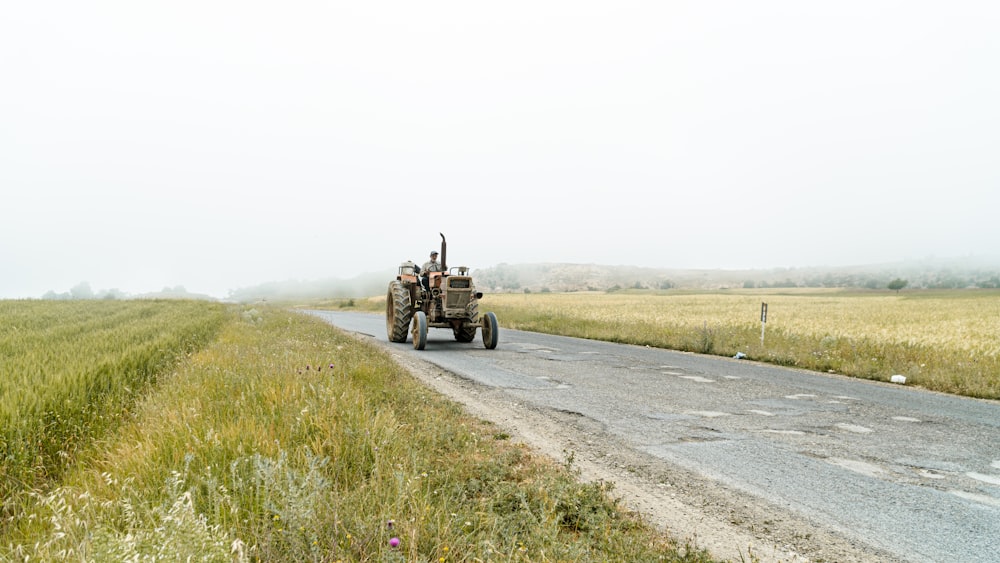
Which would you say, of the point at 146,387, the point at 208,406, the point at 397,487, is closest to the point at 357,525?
the point at 397,487

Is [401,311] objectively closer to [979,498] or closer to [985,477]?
[985,477]

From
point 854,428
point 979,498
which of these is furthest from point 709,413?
point 979,498

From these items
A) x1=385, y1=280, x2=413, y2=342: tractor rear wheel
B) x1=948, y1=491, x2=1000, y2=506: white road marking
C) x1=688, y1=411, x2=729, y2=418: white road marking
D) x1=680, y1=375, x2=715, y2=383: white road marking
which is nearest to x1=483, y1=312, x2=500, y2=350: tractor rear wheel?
x1=385, y1=280, x2=413, y2=342: tractor rear wheel

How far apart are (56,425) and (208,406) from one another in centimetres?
137

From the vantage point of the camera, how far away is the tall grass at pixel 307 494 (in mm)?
2361

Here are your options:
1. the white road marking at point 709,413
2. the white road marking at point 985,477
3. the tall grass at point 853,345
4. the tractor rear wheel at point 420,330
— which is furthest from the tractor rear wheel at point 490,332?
the white road marking at point 985,477

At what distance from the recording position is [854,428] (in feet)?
19.5

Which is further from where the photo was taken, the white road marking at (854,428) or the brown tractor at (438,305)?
the brown tractor at (438,305)

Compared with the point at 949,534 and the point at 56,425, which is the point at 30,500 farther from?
the point at 949,534

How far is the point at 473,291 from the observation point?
45.9 ft

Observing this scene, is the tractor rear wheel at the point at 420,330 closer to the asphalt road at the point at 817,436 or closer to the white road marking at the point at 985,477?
the asphalt road at the point at 817,436

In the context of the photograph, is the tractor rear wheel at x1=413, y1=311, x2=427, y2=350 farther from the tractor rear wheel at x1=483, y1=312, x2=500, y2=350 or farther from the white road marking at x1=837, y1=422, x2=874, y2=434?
the white road marking at x1=837, y1=422, x2=874, y2=434

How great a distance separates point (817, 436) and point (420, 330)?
930 cm

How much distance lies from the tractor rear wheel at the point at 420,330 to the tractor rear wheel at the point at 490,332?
1478mm
